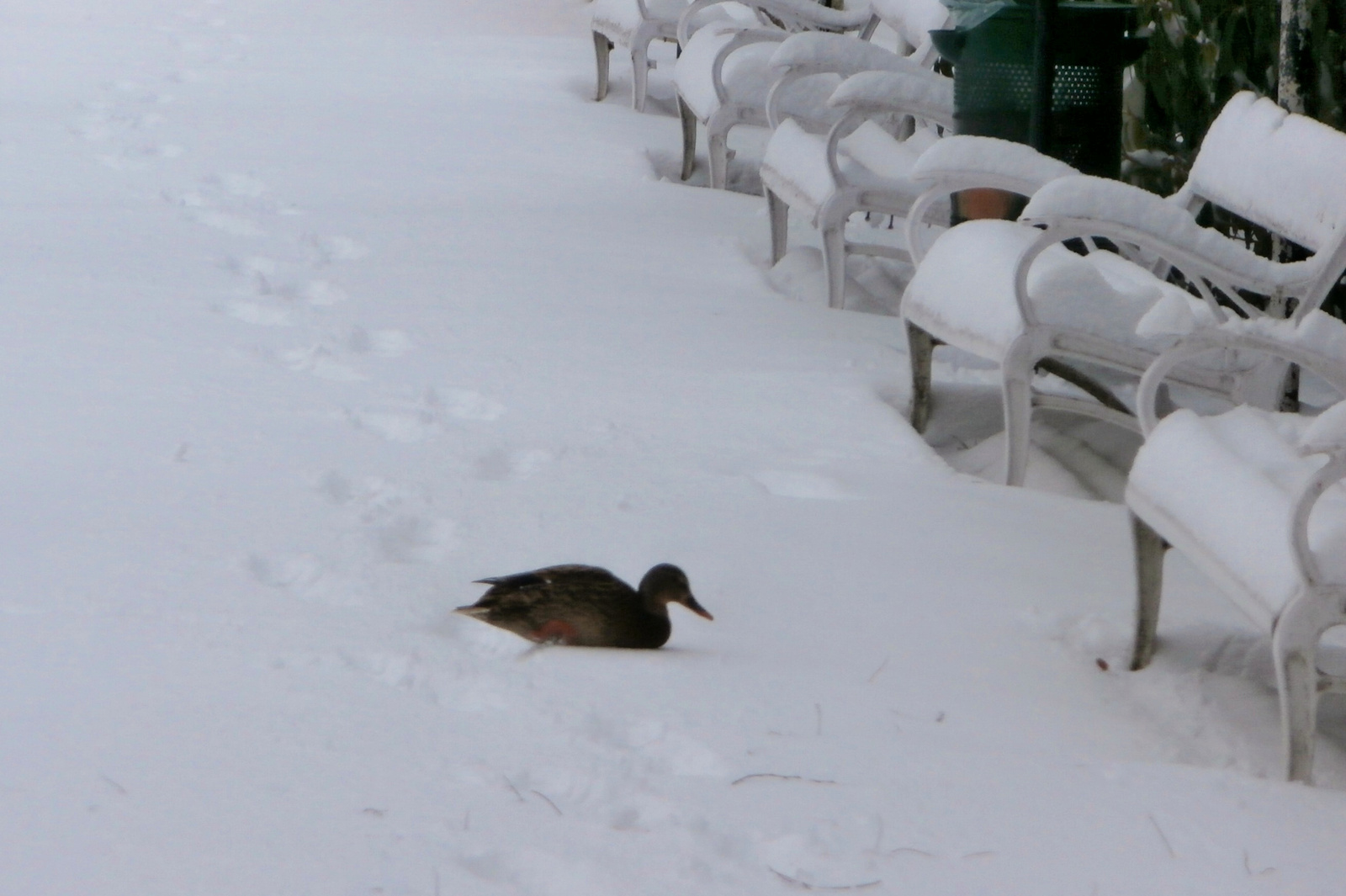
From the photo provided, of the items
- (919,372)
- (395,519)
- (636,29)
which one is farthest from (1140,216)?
(636,29)

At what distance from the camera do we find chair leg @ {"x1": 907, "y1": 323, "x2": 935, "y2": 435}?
408 cm

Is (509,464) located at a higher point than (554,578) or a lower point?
lower

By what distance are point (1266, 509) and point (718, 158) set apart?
168 inches

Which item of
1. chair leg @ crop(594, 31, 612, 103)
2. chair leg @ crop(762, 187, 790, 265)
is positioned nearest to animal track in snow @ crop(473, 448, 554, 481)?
chair leg @ crop(762, 187, 790, 265)

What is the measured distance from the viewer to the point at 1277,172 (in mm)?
3578

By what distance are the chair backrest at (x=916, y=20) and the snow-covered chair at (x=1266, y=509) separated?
2.88 meters

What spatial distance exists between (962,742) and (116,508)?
1644 mm

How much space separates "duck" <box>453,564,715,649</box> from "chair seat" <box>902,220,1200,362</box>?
3.48ft

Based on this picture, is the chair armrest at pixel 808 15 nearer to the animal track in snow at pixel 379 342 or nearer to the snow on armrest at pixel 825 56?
the snow on armrest at pixel 825 56

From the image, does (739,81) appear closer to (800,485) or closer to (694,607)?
(800,485)

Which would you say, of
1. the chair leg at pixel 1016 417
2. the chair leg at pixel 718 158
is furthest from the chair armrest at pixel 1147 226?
the chair leg at pixel 718 158

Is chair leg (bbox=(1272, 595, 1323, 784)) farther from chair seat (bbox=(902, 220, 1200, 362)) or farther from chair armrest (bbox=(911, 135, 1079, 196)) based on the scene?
chair armrest (bbox=(911, 135, 1079, 196))

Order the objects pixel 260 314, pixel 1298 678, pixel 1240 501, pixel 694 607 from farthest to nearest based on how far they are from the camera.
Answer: pixel 260 314 < pixel 694 607 < pixel 1240 501 < pixel 1298 678

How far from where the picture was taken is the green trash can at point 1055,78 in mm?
4809
